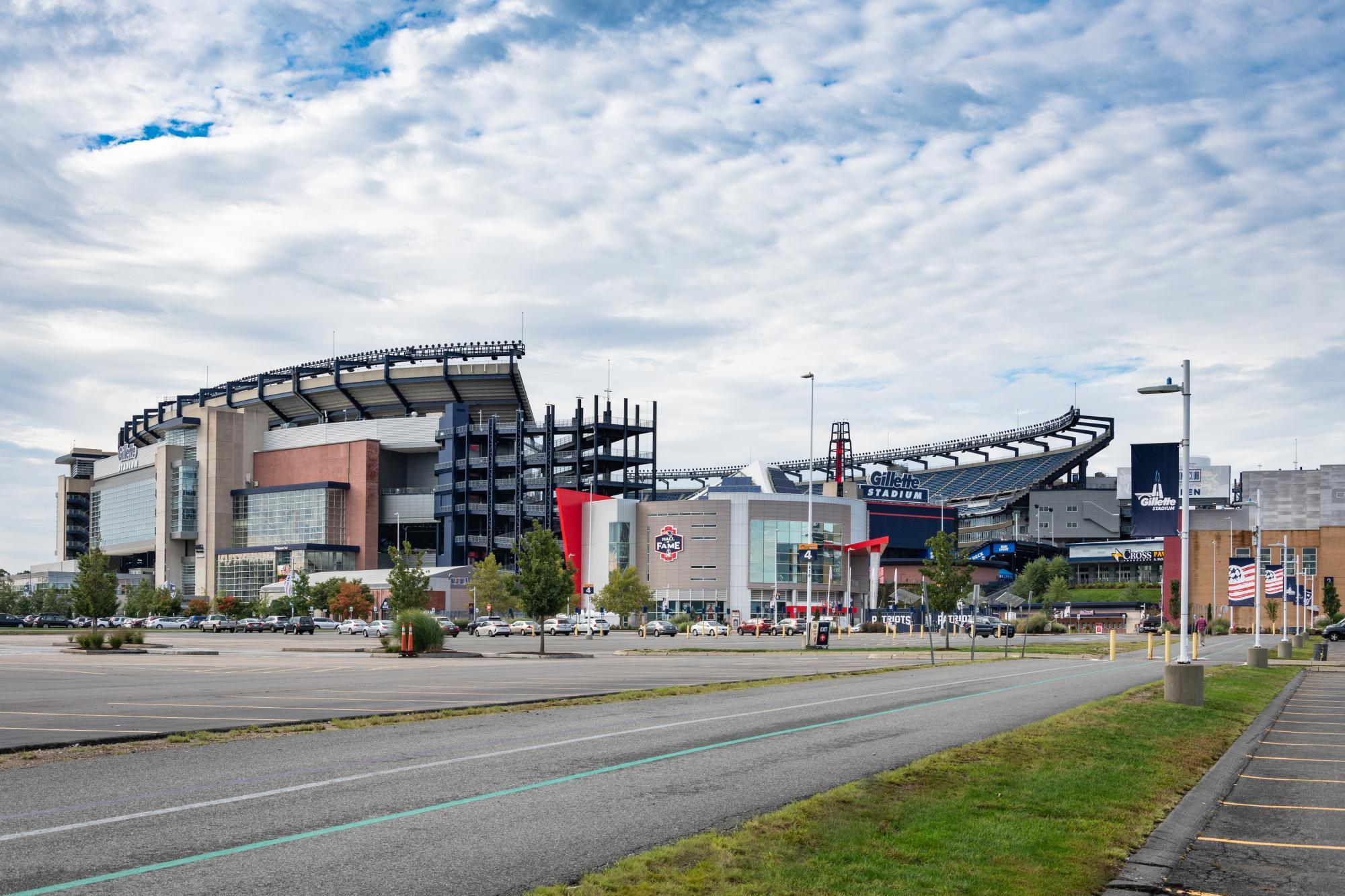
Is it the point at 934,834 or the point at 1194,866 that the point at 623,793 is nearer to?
the point at 934,834

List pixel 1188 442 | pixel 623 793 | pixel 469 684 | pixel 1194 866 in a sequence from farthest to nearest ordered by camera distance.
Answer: pixel 469 684 → pixel 1188 442 → pixel 623 793 → pixel 1194 866

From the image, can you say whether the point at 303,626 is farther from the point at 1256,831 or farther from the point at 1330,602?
the point at 1256,831

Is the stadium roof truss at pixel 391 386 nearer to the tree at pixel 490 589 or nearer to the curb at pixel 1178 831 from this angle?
the tree at pixel 490 589

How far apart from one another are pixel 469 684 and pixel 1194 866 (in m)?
20.6

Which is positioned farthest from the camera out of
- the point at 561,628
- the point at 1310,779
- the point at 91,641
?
the point at 561,628

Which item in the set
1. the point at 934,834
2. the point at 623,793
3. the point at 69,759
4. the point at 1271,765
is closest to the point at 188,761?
the point at 69,759

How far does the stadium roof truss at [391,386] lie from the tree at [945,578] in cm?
10215

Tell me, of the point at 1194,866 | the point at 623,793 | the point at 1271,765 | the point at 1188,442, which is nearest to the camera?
the point at 1194,866

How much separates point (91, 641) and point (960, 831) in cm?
4904

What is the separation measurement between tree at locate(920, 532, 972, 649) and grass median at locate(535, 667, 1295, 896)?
1486 inches

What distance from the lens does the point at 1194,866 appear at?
9117mm

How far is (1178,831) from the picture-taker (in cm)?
1026

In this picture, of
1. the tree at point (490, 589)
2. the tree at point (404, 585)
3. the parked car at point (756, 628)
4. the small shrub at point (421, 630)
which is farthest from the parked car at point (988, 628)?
the tree at point (490, 589)

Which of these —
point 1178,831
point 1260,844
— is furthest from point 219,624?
point 1260,844
